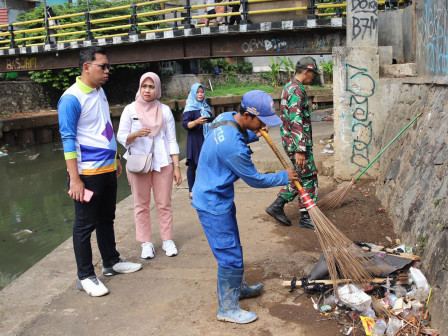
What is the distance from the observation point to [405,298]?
3051 mm

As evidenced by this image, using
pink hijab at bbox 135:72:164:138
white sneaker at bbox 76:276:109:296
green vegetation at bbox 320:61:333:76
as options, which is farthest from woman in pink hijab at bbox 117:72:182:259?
green vegetation at bbox 320:61:333:76

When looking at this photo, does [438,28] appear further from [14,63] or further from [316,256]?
[14,63]

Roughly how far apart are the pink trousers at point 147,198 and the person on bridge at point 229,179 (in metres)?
1.31

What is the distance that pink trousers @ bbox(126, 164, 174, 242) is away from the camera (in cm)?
434

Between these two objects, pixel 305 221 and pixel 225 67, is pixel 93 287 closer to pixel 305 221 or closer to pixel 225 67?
pixel 305 221

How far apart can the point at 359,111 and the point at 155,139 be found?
3.16 metres

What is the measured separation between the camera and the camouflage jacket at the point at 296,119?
4680 mm

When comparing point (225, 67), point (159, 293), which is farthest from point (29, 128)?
point (225, 67)

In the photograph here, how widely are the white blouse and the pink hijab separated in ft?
0.15

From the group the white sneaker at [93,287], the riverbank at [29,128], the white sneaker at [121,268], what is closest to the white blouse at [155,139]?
the white sneaker at [121,268]

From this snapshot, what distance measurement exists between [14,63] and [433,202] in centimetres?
1490

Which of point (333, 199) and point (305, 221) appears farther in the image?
point (333, 199)

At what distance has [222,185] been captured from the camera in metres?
3.03

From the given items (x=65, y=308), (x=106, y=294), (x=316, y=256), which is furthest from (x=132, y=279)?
(x=316, y=256)
